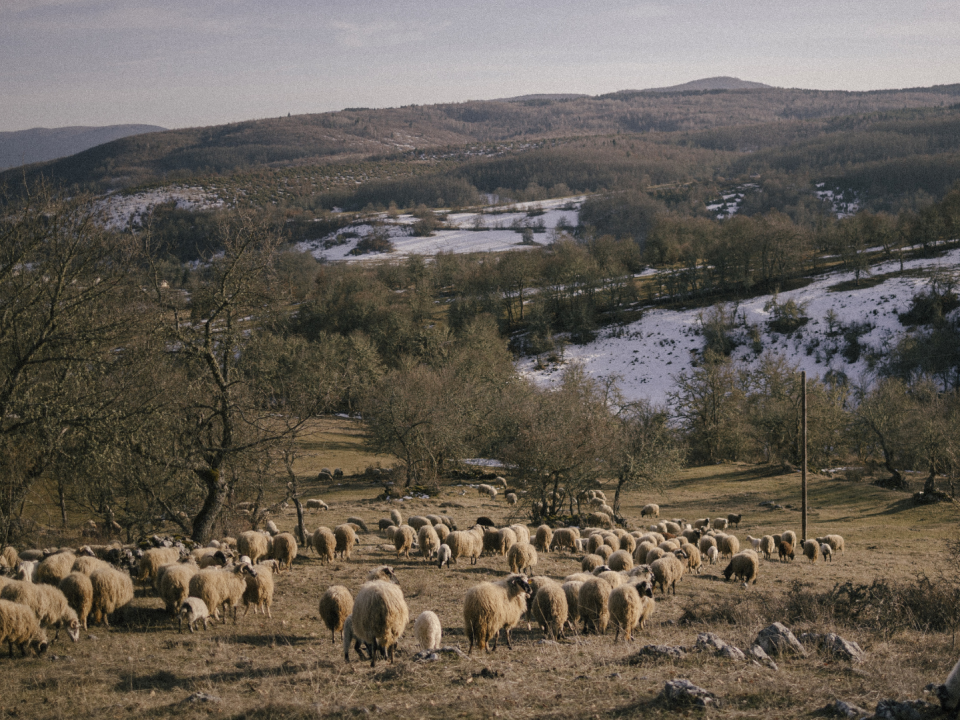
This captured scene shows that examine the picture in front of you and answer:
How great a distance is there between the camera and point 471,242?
186 m

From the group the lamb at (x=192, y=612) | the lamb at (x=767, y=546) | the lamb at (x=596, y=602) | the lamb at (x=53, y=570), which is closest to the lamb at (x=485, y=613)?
the lamb at (x=596, y=602)

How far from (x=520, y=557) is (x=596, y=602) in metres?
5.46

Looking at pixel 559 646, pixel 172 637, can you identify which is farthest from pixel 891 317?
pixel 172 637

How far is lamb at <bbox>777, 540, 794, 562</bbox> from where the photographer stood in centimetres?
2738

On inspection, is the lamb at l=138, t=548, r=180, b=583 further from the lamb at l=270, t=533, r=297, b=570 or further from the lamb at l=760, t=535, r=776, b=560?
the lamb at l=760, t=535, r=776, b=560

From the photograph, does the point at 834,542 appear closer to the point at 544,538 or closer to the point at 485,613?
the point at 544,538

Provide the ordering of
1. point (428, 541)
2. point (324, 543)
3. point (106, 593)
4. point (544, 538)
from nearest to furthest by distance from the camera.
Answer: point (106, 593) → point (324, 543) → point (428, 541) → point (544, 538)

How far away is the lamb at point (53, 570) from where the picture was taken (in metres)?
13.9

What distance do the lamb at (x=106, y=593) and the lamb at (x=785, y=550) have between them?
25.1 meters

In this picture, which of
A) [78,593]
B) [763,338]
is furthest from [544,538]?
[763,338]

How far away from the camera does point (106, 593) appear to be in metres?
12.8

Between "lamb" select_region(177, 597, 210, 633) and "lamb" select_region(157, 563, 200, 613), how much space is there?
1.27ft

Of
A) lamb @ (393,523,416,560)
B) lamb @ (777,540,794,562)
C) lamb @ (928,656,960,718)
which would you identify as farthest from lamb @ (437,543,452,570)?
lamb @ (777,540,794,562)

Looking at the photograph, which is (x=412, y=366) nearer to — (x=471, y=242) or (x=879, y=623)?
(x=879, y=623)
